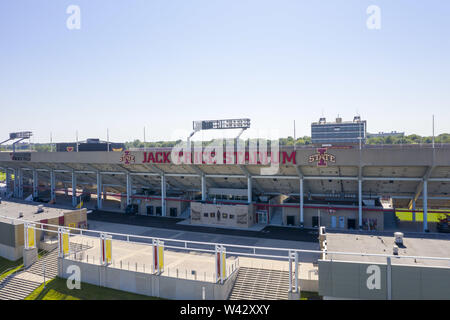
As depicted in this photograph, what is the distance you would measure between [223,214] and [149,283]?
67.9ft

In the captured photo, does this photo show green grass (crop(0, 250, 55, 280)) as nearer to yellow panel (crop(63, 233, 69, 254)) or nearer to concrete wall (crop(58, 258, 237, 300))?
yellow panel (crop(63, 233, 69, 254))

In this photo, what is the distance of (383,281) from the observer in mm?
21500

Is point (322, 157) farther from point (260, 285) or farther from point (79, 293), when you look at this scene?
point (79, 293)

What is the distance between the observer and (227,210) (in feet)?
155

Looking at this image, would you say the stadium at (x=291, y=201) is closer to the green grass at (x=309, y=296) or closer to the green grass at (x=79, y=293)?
the green grass at (x=309, y=296)

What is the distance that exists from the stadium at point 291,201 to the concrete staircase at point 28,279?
2380 mm

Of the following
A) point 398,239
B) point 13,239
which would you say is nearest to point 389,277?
A: point 398,239

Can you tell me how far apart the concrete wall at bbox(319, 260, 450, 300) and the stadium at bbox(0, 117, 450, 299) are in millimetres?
65

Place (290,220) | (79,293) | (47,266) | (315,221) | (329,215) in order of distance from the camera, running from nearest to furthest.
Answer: (79,293), (47,266), (329,215), (315,221), (290,220)

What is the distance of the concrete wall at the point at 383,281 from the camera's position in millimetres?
20750
